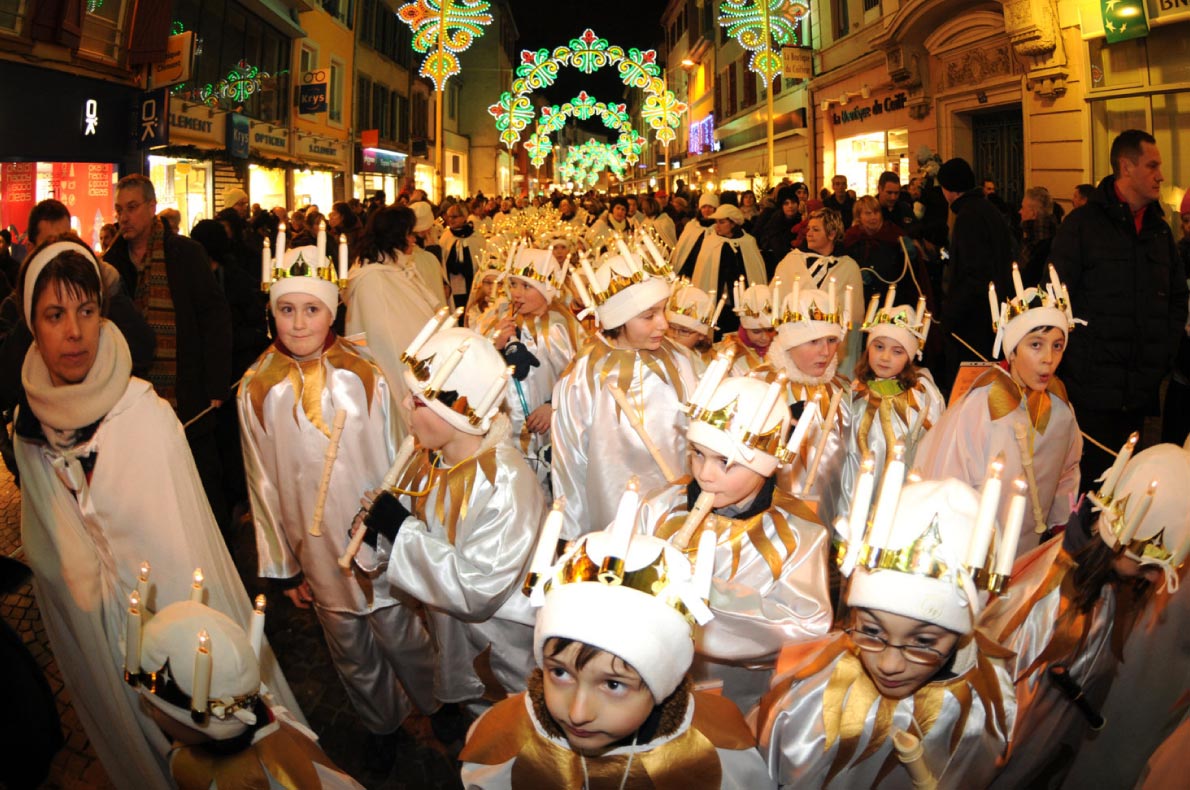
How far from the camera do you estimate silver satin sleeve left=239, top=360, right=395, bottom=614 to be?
4.30 m

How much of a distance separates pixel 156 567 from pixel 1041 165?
15.2 meters

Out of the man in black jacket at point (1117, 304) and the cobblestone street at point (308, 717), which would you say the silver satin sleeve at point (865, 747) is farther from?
the man in black jacket at point (1117, 304)

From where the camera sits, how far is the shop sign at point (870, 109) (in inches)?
832

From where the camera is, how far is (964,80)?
58.4 feet

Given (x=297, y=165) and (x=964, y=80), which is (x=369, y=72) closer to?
(x=297, y=165)

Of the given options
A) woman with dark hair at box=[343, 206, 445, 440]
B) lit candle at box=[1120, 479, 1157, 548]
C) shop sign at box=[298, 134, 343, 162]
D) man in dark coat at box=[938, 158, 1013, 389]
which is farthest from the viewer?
shop sign at box=[298, 134, 343, 162]

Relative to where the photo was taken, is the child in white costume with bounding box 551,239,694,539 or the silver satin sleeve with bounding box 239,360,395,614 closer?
the silver satin sleeve with bounding box 239,360,395,614

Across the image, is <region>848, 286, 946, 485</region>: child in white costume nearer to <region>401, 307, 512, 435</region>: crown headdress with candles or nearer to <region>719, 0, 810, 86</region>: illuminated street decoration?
<region>401, 307, 512, 435</region>: crown headdress with candles

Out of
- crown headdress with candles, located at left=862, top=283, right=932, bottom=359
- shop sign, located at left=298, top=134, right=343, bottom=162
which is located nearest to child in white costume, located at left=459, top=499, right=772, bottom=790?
crown headdress with candles, located at left=862, top=283, right=932, bottom=359

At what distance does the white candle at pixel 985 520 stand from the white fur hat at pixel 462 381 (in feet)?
6.08

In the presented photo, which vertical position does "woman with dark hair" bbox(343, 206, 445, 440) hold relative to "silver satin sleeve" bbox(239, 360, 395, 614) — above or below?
above

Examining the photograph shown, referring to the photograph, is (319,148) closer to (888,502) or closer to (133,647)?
(133,647)

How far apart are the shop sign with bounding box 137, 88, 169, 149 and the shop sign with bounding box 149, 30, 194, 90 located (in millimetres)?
293

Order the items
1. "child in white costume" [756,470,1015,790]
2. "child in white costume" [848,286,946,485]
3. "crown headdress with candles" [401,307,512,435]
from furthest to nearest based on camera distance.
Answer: "child in white costume" [848,286,946,485]
"crown headdress with candles" [401,307,512,435]
"child in white costume" [756,470,1015,790]
